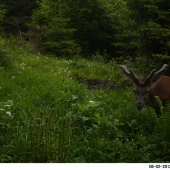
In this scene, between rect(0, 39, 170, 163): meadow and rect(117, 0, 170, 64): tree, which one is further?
rect(117, 0, 170, 64): tree

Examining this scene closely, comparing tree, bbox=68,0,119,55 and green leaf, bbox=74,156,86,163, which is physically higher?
green leaf, bbox=74,156,86,163

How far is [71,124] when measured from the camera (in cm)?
397

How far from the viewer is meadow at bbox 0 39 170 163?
2883 millimetres

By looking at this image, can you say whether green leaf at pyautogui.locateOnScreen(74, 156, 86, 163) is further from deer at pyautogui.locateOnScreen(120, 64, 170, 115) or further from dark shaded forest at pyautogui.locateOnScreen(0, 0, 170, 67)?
dark shaded forest at pyautogui.locateOnScreen(0, 0, 170, 67)

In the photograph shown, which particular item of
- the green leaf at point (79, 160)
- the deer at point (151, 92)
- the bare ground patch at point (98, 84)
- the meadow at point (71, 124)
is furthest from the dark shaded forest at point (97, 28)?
the green leaf at point (79, 160)

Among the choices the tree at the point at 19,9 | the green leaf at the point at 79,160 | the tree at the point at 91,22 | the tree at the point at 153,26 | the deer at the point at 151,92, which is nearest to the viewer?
the green leaf at the point at 79,160

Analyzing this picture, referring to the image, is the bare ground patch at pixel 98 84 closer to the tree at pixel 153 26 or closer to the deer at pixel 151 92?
the tree at pixel 153 26

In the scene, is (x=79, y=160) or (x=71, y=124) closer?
(x=79, y=160)

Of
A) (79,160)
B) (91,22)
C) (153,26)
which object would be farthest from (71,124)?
(91,22)

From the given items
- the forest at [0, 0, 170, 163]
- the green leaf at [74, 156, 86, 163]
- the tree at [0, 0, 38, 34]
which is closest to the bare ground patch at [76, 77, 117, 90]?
→ the forest at [0, 0, 170, 163]

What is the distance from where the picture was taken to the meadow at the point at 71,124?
288cm

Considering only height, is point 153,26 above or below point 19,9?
above

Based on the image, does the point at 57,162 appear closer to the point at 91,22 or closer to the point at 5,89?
the point at 5,89

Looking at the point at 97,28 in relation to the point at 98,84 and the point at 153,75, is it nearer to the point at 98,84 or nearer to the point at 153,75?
the point at 98,84
